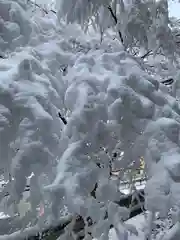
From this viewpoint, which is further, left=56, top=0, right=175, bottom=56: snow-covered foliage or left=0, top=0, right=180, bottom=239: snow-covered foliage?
left=56, top=0, right=175, bottom=56: snow-covered foliage

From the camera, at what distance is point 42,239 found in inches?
40.1

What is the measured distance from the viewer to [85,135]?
2.07 ft

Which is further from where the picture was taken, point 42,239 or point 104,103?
point 42,239

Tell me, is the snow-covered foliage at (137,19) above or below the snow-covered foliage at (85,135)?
above

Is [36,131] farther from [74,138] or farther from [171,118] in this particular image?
[171,118]

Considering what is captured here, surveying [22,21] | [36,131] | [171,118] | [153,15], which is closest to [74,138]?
[36,131]

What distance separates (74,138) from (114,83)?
0.48ft

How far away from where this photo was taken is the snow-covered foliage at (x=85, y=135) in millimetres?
572

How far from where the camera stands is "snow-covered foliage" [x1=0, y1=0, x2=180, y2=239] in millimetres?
572

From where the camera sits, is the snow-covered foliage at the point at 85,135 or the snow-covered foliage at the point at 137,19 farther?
the snow-covered foliage at the point at 137,19

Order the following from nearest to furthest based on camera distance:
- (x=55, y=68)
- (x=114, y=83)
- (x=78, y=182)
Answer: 1. (x=78, y=182)
2. (x=114, y=83)
3. (x=55, y=68)

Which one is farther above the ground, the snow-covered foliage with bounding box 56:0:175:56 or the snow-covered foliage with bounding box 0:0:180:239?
the snow-covered foliage with bounding box 56:0:175:56

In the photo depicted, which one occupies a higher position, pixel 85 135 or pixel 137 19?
pixel 137 19

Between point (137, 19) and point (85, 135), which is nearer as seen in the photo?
point (85, 135)
